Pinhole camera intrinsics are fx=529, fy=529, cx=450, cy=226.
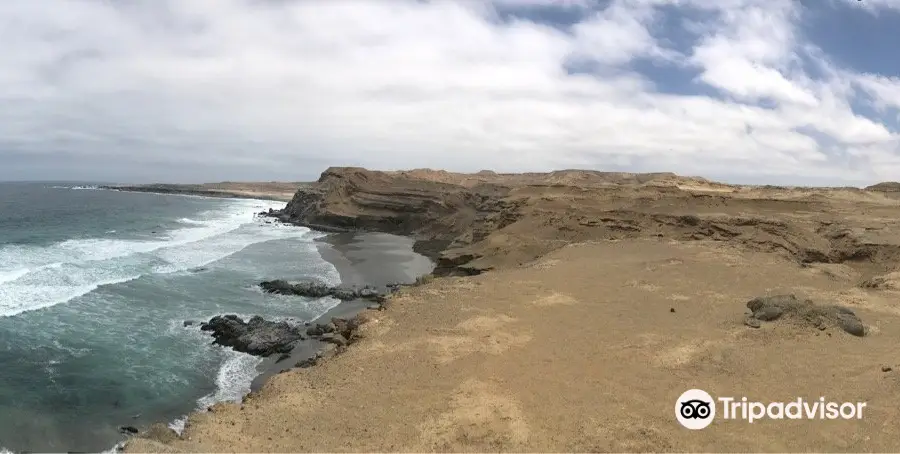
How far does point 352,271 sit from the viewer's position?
2748 cm

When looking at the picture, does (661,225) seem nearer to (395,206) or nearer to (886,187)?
(886,187)

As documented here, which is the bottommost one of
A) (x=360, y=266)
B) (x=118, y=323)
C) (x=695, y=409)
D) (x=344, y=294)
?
(x=118, y=323)

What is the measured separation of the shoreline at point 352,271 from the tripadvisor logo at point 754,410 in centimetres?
776

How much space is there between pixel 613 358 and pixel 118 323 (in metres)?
15.7

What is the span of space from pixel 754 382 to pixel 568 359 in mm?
3116

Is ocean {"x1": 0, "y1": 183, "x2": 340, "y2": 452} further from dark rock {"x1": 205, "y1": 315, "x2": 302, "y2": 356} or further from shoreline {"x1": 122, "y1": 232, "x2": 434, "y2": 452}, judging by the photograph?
shoreline {"x1": 122, "y1": 232, "x2": 434, "y2": 452}

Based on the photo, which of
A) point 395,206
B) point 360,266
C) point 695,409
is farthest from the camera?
point 395,206

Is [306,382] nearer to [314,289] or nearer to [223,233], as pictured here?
[314,289]

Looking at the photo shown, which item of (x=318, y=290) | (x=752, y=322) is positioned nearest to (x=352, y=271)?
(x=318, y=290)

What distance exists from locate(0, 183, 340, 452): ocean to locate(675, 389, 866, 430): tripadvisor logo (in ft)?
32.7

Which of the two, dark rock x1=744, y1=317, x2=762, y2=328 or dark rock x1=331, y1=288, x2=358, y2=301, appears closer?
dark rock x1=744, y1=317, x2=762, y2=328

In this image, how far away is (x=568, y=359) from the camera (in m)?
10.2

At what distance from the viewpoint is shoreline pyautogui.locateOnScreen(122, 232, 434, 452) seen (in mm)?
13172

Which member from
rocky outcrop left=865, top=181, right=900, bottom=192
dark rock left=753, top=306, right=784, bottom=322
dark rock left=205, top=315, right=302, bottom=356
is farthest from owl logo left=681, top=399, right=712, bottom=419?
rocky outcrop left=865, top=181, right=900, bottom=192
